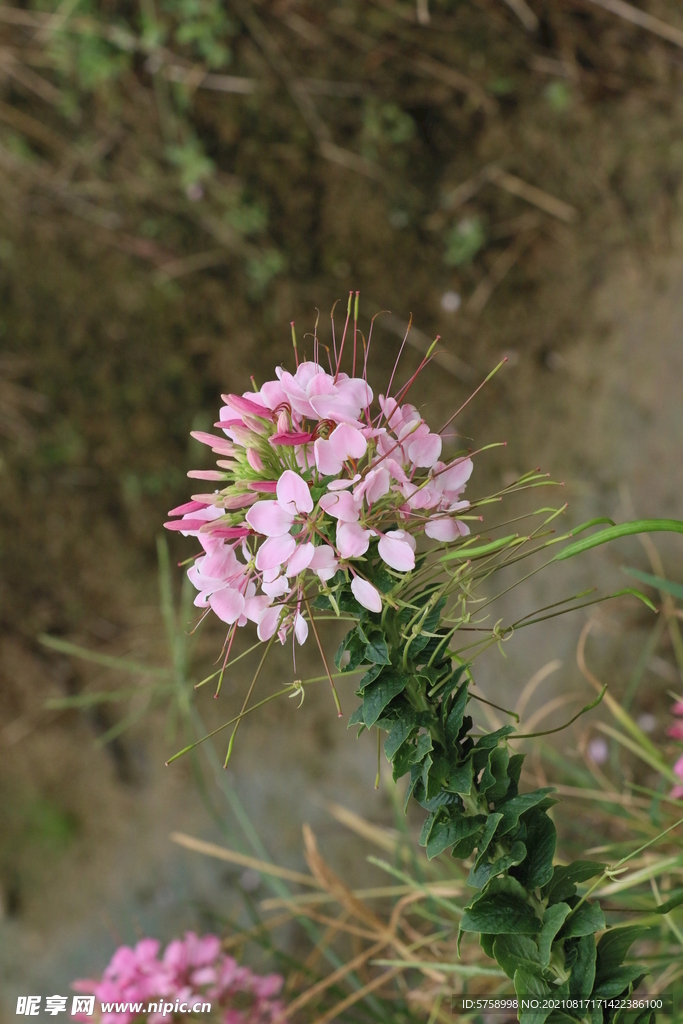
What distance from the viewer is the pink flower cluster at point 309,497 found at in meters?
0.33

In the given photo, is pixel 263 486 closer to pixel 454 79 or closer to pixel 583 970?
pixel 583 970

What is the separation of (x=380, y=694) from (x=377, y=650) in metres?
0.02

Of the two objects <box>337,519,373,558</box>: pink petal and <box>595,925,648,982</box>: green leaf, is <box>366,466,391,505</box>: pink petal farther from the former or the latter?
<box>595,925,648,982</box>: green leaf

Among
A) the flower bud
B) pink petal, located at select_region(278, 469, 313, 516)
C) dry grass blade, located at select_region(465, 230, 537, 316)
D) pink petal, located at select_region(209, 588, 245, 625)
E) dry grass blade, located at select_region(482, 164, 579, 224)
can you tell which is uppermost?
dry grass blade, located at select_region(482, 164, 579, 224)

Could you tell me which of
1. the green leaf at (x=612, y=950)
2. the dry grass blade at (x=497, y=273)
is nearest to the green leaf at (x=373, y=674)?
the green leaf at (x=612, y=950)

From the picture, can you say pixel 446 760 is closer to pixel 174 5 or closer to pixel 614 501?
pixel 614 501

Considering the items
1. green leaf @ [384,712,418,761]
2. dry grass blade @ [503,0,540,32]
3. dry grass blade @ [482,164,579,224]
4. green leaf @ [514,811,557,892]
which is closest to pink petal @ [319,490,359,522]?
green leaf @ [384,712,418,761]

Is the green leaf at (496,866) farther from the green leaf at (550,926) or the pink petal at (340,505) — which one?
the pink petal at (340,505)

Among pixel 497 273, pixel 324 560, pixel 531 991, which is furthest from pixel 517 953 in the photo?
pixel 497 273

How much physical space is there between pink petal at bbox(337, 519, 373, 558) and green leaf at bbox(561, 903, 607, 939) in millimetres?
241

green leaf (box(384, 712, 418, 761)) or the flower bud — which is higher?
the flower bud

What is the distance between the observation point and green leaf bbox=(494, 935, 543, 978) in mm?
379

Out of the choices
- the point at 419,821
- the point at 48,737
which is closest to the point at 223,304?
the point at 48,737

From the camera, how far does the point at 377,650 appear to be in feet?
1.17
